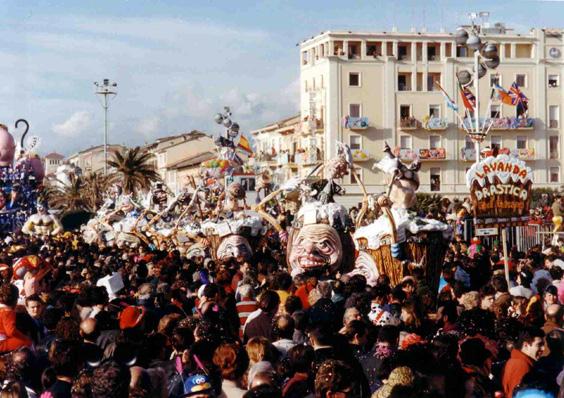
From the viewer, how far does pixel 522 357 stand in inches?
298

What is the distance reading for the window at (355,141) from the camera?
217 ft

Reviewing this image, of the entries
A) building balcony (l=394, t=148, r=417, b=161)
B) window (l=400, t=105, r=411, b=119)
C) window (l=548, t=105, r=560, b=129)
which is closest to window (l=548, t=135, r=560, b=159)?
window (l=548, t=105, r=560, b=129)

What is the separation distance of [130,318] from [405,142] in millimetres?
58462

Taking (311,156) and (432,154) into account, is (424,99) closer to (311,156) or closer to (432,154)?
(432,154)

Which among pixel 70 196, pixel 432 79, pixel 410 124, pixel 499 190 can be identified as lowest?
pixel 499 190

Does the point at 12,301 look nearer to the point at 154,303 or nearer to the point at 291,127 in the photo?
the point at 154,303

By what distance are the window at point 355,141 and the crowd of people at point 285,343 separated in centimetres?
5385

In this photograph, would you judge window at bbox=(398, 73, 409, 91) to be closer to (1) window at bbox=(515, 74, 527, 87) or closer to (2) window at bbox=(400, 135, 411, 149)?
(2) window at bbox=(400, 135, 411, 149)

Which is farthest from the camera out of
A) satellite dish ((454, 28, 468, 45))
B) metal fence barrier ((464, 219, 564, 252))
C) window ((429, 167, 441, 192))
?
window ((429, 167, 441, 192))

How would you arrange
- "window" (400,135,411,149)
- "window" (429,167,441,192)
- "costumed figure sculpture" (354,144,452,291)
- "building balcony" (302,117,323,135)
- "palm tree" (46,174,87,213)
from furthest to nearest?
"palm tree" (46,174,87,213) < "window" (429,167,441,192) < "building balcony" (302,117,323,135) < "window" (400,135,411,149) < "costumed figure sculpture" (354,144,452,291)

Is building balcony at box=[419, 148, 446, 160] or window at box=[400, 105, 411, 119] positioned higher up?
window at box=[400, 105, 411, 119]

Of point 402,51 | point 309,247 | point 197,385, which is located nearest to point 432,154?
point 402,51

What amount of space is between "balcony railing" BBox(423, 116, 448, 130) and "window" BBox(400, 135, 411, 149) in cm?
121

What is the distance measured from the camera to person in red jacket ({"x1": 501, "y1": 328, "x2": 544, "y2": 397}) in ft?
24.3
